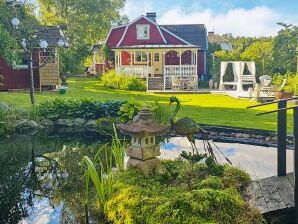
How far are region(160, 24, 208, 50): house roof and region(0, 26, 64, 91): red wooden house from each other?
40.4ft

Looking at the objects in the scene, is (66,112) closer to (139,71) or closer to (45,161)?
(45,161)

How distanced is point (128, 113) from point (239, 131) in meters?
3.09

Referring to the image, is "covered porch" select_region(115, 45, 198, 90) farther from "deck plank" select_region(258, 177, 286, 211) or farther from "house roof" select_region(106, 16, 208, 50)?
"deck plank" select_region(258, 177, 286, 211)

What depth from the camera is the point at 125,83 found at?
22.0 meters

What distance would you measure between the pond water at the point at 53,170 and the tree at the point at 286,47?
13385mm

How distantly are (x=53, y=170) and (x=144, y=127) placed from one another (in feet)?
8.24

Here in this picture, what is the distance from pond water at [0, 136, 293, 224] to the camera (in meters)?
4.92

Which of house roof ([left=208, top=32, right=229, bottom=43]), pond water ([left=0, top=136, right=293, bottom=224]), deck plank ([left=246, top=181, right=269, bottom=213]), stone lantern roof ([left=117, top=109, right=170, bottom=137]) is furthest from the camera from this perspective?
house roof ([left=208, top=32, right=229, bottom=43])

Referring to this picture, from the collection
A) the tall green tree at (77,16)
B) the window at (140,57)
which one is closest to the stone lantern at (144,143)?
the window at (140,57)

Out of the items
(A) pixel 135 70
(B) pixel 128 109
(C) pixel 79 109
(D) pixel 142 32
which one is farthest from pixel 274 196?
(D) pixel 142 32

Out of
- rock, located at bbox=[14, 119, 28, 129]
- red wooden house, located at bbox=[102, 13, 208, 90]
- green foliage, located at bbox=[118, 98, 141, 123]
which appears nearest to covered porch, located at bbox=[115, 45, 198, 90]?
red wooden house, located at bbox=[102, 13, 208, 90]

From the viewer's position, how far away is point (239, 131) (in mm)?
9578

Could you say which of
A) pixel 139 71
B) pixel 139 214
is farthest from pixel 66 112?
pixel 139 71

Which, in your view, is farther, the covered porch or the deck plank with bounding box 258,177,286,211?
the covered porch
